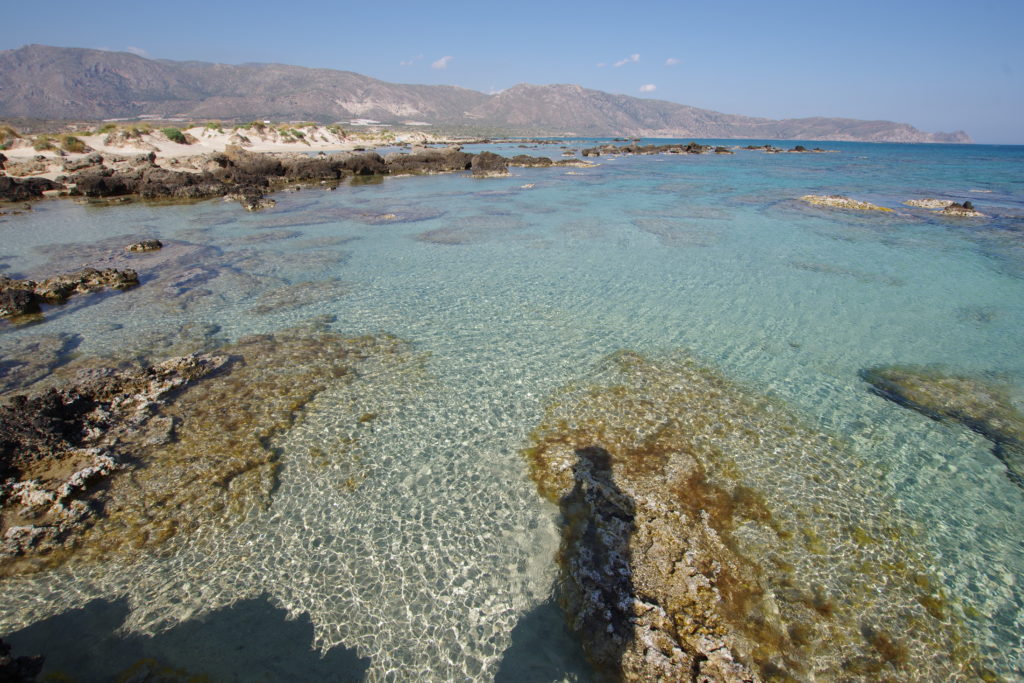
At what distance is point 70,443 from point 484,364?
23.9 feet

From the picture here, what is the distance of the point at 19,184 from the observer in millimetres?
31609

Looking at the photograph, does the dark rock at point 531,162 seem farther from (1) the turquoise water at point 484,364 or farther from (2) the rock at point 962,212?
(2) the rock at point 962,212

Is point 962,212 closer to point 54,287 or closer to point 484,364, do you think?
point 484,364

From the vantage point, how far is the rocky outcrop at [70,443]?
19.1 feet

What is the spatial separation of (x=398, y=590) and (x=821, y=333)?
11.7 meters

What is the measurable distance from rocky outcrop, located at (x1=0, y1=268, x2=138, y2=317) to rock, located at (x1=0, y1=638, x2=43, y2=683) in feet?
45.5

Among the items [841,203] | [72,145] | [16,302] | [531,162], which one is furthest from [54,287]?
[531,162]

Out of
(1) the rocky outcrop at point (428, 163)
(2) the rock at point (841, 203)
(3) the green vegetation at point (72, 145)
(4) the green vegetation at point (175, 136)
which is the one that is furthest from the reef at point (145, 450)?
(4) the green vegetation at point (175, 136)

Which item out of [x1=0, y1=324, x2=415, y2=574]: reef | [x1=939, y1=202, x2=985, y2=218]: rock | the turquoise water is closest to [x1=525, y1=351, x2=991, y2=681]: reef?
the turquoise water

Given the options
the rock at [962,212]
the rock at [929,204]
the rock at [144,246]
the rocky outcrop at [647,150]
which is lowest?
the rock at [144,246]

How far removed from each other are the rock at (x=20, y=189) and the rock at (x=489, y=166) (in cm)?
3477

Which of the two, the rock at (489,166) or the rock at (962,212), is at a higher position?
the rock at (489,166)

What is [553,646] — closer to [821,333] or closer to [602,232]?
[821,333]

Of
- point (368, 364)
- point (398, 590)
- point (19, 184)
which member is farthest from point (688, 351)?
point (19, 184)
